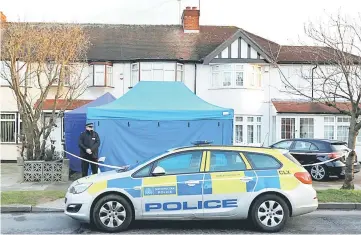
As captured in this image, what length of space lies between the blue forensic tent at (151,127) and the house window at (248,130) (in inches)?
355

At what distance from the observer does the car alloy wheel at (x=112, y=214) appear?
7.80 metres

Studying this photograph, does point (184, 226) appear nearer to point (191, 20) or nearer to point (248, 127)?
point (248, 127)

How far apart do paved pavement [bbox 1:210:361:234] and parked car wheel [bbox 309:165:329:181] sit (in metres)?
5.65

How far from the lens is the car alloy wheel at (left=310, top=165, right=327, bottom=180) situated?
1496cm

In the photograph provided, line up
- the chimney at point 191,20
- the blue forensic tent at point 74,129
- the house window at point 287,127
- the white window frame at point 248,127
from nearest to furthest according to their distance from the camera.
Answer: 1. the blue forensic tent at point 74,129
2. the house window at point 287,127
3. the white window frame at point 248,127
4. the chimney at point 191,20

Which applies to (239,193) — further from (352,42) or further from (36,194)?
(352,42)

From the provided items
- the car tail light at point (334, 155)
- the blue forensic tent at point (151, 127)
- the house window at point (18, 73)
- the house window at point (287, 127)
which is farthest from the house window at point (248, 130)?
the house window at point (18, 73)

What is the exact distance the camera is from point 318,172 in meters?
15.1

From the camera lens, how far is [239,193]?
25.7ft

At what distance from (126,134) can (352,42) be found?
7.10 metres

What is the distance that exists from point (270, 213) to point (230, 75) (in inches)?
617

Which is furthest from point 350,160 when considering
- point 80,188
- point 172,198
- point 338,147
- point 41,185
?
point 41,185

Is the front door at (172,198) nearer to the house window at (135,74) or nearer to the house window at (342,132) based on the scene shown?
the house window at (135,74)

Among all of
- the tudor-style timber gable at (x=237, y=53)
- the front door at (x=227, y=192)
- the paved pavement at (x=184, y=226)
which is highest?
the tudor-style timber gable at (x=237, y=53)
